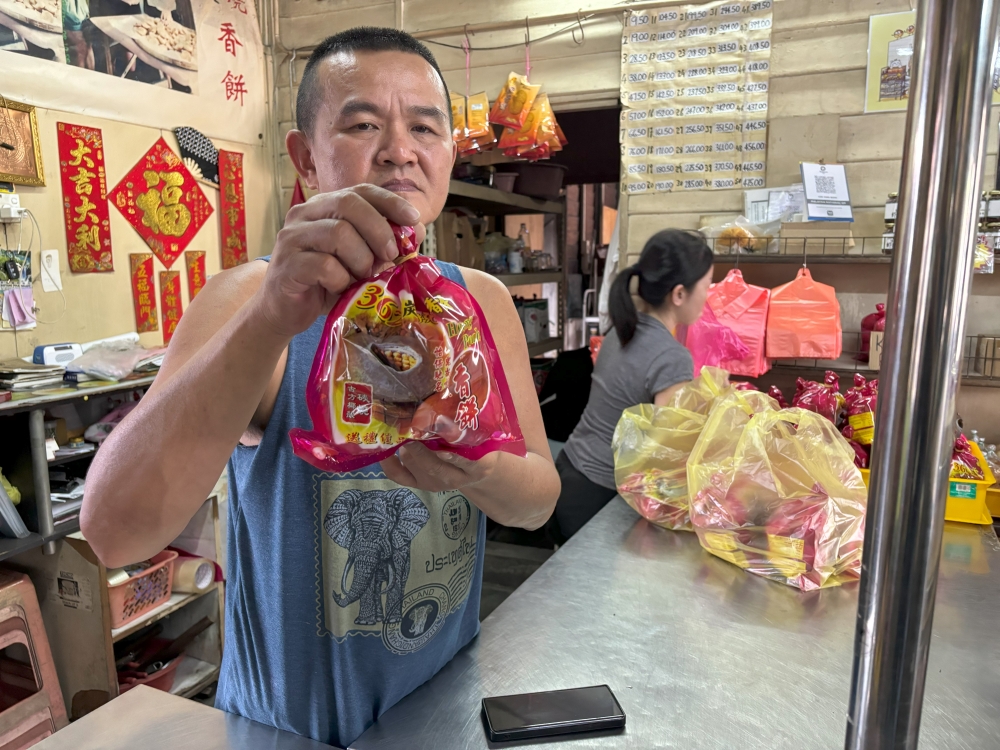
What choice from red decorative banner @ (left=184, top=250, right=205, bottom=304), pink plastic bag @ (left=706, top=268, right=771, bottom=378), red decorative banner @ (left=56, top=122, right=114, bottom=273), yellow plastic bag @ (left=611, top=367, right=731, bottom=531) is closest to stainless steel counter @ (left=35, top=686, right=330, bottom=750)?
yellow plastic bag @ (left=611, top=367, right=731, bottom=531)

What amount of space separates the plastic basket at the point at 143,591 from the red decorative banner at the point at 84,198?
1189mm

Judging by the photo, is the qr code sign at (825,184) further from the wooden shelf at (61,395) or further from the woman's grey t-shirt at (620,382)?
the wooden shelf at (61,395)

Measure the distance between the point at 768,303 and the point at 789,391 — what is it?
465mm

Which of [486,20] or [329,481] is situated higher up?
[486,20]

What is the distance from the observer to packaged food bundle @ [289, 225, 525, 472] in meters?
0.67

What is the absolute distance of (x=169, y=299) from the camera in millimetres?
3080

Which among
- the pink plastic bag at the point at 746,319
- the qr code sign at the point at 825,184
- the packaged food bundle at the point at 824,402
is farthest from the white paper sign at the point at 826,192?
the packaged food bundle at the point at 824,402

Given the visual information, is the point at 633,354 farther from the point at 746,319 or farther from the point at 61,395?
the point at 61,395

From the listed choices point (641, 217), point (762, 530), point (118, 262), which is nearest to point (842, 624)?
point (762, 530)

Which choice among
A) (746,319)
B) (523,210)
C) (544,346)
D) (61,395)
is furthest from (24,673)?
→ (523,210)

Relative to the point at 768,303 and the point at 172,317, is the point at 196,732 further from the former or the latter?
the point at 172,317

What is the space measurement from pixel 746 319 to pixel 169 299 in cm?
247

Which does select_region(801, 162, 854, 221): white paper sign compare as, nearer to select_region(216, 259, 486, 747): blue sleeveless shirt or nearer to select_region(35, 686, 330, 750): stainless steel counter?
select_region(216, 259, 486, 747): blue sleeveless shirt

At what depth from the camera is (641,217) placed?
2969 millimetres
